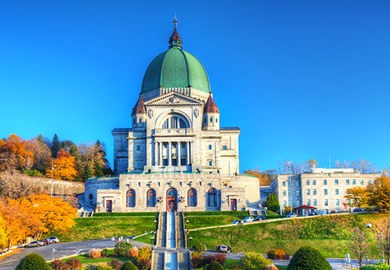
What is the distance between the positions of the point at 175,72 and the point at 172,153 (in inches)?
725

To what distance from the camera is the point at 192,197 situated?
9219 centimetres

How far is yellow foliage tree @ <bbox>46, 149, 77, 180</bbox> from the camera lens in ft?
357

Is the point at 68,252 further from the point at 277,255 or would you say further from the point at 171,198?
the point at 171,198

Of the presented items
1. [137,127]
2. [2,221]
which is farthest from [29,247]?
[137,127]

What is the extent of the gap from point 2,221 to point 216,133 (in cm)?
4772

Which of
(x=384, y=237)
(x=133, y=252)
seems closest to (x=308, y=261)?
(x=133, y=252)

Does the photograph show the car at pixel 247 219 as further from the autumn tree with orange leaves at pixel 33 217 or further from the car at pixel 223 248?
the autumn tree with orange leaves at pixel 33 217

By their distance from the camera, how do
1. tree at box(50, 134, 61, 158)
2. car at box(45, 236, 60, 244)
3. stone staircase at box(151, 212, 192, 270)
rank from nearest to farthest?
1. stone staircase at box(151, 212, 192, 270)
2. car at box(45, 236, 60, 244)
3. tree at box(50, 134, 61, 158)

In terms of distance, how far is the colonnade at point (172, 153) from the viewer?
99.6m

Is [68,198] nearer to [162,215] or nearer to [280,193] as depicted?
[162,215]

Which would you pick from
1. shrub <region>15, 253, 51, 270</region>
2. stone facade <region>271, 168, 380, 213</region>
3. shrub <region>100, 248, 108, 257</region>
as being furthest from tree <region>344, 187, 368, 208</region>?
shrub <region>15, 253, 51, 270</region>

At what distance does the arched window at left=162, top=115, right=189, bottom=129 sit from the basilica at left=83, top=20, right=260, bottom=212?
9 cm

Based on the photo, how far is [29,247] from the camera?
67438 mm

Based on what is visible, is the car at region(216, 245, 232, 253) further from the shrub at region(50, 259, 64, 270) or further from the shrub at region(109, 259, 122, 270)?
the shrub at region(50, 259, 64, 270)
